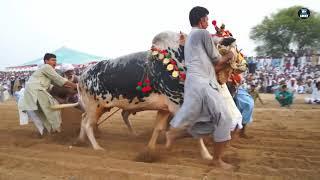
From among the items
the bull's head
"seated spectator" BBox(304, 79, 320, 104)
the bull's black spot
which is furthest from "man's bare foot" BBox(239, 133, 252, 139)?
"seated spectator" BBox(304, 79, 320, 104)

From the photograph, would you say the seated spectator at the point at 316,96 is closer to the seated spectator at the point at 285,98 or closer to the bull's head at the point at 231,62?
the seated spectator at the point at 285,98

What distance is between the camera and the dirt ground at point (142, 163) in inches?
181

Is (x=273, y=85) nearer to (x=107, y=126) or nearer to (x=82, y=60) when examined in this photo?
(x=82, y=60)

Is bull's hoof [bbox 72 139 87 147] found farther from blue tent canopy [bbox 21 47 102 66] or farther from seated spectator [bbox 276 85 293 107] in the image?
blue tent canopy [bbox 21 47 102 66]

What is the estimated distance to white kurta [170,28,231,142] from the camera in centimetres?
482

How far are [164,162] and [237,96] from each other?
2.60 m

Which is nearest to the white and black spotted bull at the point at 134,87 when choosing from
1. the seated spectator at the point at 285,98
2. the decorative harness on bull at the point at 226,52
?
the decorative harness on bull at the point at 226,52

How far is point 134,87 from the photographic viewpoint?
259 inches

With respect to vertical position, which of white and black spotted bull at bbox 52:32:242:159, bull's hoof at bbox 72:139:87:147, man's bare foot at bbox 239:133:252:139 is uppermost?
white and black spotted bull at bbox 52:32:242:159

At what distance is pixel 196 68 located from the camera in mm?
4973

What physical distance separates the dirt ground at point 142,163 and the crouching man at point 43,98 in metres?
0.28

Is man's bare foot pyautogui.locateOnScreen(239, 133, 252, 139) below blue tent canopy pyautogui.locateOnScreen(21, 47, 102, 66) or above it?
above

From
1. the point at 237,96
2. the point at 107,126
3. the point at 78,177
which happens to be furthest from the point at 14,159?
the point at 107,126

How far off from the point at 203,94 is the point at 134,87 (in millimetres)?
1930
